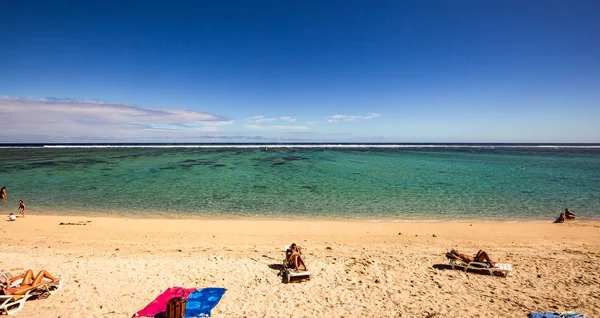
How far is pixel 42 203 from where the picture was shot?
20.0 metres

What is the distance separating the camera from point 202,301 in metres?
7.28

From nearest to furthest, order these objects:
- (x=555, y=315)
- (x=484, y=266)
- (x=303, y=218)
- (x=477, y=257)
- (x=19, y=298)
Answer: (x=555, y=315)
(x=19, y=298)
(x=484, y=266)
(x=477, y=257)
(x=303, y=218)

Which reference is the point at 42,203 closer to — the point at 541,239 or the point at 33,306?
the point at 33,306

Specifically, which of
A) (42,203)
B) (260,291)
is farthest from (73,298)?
(42,203)

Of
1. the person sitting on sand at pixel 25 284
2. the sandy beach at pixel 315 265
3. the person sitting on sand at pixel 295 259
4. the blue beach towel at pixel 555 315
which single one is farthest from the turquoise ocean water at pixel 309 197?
the blue beach towel at pixel 555 315

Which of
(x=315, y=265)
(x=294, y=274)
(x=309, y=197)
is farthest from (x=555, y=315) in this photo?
(x=309, y=197)

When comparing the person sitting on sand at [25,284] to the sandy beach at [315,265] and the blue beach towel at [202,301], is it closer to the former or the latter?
the sandy beach at [315,265]

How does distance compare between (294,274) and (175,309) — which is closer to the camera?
(175,309)

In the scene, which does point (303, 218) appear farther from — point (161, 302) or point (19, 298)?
point (19, 298)

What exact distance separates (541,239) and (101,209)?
25694mm

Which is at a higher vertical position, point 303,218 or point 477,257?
point 477,257

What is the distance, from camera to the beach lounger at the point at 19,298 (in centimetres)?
676

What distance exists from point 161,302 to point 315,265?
4950 mm

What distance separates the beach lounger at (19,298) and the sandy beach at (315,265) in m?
0.20
